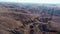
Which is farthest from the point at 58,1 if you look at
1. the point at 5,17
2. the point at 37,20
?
the point at 5,17

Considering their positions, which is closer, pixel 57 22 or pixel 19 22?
pixel 57 22

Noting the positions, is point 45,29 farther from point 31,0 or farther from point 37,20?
point 31,0

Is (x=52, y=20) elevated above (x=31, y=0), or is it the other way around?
(x=31, y=0)

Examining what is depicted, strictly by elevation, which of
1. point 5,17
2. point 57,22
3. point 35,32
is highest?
point 5,17

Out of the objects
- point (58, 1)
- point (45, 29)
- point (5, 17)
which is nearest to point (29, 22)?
point (45, 29)

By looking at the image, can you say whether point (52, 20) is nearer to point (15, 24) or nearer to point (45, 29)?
point (45, 29)

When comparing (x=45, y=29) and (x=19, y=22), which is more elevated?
(x=19, y=22)
